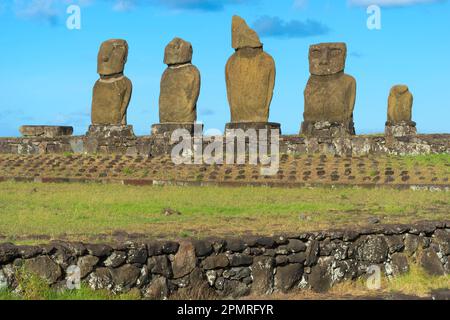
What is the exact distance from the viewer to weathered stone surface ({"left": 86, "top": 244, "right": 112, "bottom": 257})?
7945 millimetres

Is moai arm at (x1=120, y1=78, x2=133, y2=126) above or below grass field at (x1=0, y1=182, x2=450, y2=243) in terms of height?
above

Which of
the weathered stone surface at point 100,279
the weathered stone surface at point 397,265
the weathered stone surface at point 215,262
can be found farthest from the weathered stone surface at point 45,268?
the weathered stone surface at point 397,265

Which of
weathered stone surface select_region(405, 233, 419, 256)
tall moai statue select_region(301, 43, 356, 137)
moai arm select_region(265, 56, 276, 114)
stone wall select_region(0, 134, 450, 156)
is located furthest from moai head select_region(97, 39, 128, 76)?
weathered stone surface select_region(405, 233, 419, 256)

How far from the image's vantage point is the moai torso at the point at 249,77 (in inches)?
913

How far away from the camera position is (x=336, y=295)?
8930mm

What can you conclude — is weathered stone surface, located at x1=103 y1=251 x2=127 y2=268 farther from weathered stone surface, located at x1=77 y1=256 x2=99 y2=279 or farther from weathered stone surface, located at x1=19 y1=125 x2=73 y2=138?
weathered stone surface, located at x1=19 y1=125 x2=73 y2=138

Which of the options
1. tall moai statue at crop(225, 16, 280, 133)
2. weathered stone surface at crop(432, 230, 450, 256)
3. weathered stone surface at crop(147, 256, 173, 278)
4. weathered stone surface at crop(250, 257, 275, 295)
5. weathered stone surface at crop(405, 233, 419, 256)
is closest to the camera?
weathered stone surface at crop(147, 256, 173, 278)

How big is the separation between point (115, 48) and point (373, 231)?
1786 centimetres

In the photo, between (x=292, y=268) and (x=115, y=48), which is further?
(x=115, y=48)

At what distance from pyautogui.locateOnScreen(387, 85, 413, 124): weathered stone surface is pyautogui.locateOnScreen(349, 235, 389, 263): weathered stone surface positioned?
19537mm

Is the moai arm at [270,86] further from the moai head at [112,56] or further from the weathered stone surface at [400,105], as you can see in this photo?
the weathered stone surface at [400,105]

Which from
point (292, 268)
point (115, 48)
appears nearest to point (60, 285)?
point (292, 268)

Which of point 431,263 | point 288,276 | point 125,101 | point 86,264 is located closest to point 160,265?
point 86,264
